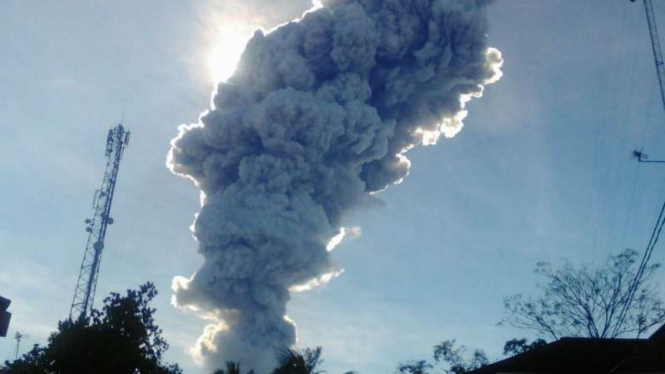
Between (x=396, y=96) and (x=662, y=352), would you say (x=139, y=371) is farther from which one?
(x=396, y=96)

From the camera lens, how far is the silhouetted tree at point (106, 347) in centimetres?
2452

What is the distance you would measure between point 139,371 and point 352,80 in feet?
95.0

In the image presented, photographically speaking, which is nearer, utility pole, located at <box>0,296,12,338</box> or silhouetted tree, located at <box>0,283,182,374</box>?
utility pole, located at <box>0,296,12,338</box>

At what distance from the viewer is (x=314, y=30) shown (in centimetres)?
4912

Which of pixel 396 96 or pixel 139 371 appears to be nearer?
pixel 139 371

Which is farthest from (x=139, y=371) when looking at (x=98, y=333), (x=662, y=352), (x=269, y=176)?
(x=269, y=176)

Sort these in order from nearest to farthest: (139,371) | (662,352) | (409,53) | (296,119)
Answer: (662,352) < (139,371) < (296,119) < (409,53)

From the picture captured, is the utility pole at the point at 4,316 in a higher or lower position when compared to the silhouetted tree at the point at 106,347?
lower

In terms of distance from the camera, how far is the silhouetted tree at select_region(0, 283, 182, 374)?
2452cm

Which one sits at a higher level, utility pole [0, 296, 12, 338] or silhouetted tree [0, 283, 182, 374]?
silhouetted tree [0, 283, 182, 374]

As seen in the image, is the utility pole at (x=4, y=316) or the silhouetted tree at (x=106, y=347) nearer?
the utility pole at (x=4, y=316)

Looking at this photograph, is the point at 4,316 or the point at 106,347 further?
the point at 106,347

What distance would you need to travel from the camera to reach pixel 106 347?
2483cm

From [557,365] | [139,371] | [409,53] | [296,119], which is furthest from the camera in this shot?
[409,53]
